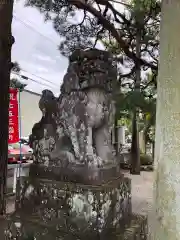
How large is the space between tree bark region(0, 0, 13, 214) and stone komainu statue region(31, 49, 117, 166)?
49.6 inches

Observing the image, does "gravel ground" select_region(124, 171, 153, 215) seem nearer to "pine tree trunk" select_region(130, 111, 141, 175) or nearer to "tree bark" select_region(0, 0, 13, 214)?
"pine tree trunk" select_region(130, 111, 141, 175)

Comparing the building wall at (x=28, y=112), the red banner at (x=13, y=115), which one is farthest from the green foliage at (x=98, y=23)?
the building wall at (x=28, y=112)

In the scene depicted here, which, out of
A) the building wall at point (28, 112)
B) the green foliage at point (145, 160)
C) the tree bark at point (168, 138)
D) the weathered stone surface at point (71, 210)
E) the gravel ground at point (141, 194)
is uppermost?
the building wall at point (28, 112)

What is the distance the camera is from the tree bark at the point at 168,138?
1.42m

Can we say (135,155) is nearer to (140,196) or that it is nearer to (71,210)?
(140,196)

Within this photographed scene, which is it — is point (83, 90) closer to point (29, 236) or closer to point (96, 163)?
point (96, 163)

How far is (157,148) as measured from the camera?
59.6 inches

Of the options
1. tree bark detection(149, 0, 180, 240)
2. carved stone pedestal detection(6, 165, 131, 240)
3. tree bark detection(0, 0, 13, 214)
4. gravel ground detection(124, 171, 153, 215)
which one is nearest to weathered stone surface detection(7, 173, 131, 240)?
carved stone pedestal detection(6, 165, 131, 240)

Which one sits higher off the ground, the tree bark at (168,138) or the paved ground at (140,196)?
the tree bark at (168,138)

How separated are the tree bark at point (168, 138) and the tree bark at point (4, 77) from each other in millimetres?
2101

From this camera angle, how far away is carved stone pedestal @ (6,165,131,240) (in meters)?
1.70

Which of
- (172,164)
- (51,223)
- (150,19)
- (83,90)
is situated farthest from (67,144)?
(150,19)

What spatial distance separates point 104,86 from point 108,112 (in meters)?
0.19

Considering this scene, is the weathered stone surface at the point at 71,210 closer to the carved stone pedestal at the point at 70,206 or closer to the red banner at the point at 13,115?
the carved stone pedestal at the point at 70,206
